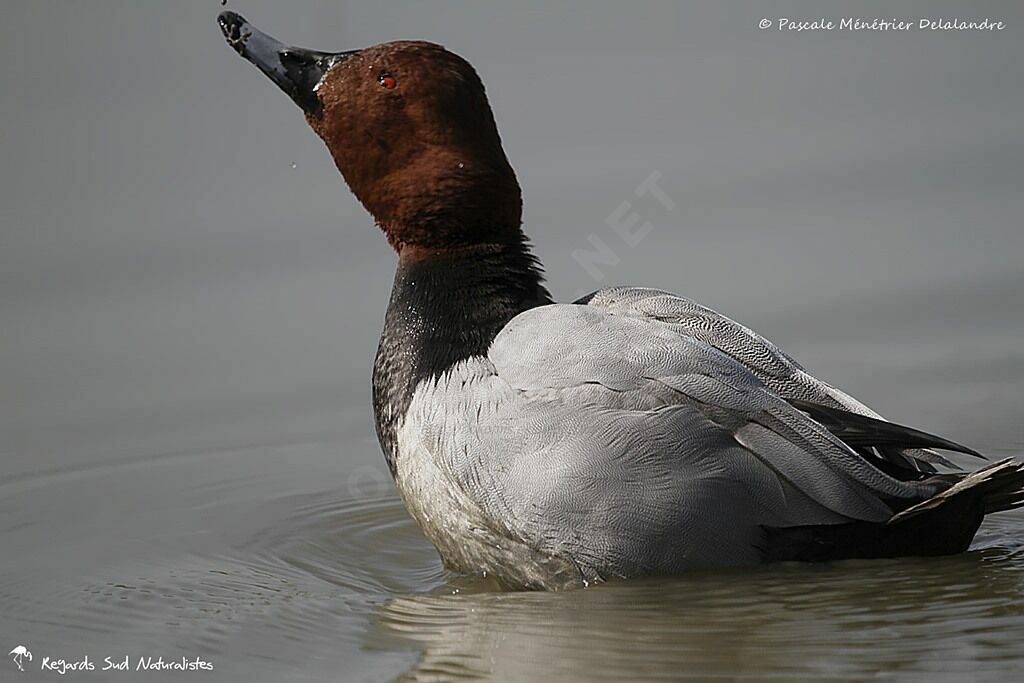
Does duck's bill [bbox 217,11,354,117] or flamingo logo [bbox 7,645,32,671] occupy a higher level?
duck's bill [bbox 217,11,354,117]

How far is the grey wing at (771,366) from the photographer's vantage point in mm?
4168

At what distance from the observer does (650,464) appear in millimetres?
3920

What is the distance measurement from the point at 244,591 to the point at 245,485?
95 cm

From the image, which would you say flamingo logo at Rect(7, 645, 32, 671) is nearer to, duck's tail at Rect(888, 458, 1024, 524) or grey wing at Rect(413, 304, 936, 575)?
grey wing at Rect(413, 304, 936, 575)

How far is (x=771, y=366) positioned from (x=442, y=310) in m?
0.88

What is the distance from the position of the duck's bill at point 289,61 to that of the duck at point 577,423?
6.1 inches

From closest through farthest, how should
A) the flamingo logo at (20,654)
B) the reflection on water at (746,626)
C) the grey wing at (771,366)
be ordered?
the reflection on water at (746,626) → the flamingo logo at (20,654) → the grey wing at (771,366)

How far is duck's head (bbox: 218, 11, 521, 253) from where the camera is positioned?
4453mm

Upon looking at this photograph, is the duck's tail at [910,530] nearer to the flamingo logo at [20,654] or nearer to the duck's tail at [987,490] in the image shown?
the duck's tail at [987,490]

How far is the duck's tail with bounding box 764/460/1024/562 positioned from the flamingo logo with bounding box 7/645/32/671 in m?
1.78

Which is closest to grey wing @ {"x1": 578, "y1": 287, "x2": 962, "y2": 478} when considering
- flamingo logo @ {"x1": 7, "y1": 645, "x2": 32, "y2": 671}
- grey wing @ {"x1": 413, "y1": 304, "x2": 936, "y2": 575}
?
grey wing @ {"x1": 413, "y1": 304, "x2": 936, "y2": 575}

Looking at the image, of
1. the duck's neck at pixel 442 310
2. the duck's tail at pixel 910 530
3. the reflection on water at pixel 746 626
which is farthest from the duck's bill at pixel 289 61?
the duck's tail at pixel 910 530

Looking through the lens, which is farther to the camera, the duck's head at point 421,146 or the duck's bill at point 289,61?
the duck's bill at point 289,61

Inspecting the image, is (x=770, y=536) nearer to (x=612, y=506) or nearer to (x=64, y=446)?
(x=612, y=506)
